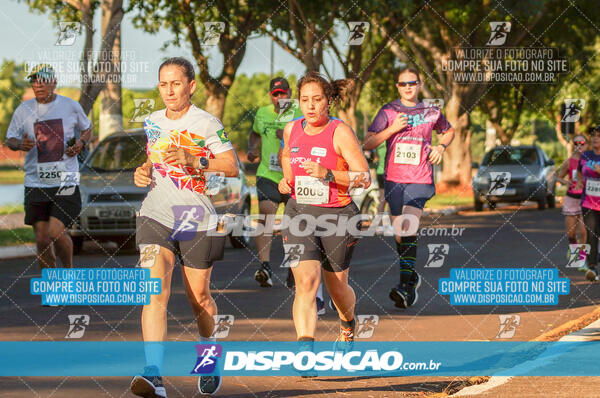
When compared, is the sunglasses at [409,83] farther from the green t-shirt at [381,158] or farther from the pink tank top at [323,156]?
the green t-shirt at [381,158]

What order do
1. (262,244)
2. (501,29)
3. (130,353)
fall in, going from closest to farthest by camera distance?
1. (130,353)
2. (262,244)
3. (501,29)

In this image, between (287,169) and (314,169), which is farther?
(287,169)

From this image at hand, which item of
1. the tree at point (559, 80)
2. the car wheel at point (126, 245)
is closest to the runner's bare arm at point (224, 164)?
the car wheel at point (126, 245)

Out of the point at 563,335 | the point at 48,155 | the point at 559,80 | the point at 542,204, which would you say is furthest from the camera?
the point at 559,80

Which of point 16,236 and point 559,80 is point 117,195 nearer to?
point 16,236

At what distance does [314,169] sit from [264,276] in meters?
5.03

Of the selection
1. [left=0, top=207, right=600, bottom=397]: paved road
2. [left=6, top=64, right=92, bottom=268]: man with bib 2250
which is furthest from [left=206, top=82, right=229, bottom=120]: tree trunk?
[left=6, top=64, right=92, bottom=268]: man with bib 2250

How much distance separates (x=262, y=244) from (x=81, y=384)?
4.96 metres

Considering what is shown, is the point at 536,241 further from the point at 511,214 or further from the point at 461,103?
the point at 461,103

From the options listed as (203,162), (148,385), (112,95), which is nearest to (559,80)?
(112,95)

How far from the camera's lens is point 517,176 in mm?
29859

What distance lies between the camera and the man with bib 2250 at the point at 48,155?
392 inches

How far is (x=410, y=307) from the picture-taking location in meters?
10.4

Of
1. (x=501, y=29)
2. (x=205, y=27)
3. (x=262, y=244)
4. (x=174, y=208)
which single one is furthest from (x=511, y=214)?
(x=174, y=208)
